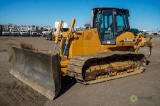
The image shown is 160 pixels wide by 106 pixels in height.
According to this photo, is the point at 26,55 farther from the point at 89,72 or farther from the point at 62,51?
the point at 89,72

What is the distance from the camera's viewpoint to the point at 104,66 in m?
7.91

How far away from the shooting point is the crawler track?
6.90 meters

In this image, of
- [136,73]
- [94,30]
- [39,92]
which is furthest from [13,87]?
[136,73]

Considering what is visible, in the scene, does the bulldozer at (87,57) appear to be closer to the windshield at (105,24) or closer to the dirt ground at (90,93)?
the windshield at (105,24)

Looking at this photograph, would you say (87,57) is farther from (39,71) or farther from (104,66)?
(39,71)

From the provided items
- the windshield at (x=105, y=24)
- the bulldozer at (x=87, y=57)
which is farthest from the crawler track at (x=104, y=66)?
the windshield at (x=105, y=24)

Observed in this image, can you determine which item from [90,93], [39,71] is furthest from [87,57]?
[39,71]

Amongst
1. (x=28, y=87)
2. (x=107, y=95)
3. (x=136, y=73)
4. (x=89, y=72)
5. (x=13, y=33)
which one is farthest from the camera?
(x=13, y=33)

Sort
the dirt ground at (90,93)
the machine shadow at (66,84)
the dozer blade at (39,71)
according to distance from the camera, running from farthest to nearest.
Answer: the machine shadow at (66,84)
the dozer blade at (39,71)
the dirt ground at (90,93)

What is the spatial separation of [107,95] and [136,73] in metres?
3.30

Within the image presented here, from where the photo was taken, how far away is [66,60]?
24.9 feet

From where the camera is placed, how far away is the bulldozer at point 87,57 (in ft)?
21.0

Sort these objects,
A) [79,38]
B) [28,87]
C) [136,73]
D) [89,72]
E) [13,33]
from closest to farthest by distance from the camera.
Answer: [28,87], [89,72], [79,38], [136,73], [13,33]

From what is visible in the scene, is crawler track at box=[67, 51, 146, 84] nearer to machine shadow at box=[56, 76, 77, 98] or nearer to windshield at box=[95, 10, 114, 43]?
machine shadow at box=[56, 76, 77, 98]
